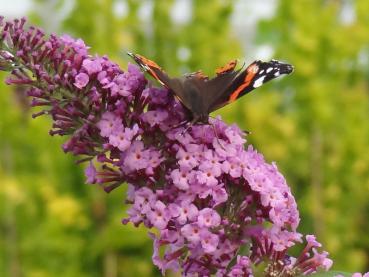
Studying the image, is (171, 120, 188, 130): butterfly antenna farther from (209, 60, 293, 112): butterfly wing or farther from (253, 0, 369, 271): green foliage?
(253, 0, 369, 271): green foliage

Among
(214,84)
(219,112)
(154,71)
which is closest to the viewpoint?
(154,71)

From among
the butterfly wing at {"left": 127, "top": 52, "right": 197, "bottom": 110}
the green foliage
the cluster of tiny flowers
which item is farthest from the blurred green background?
the butterfly wing at {"left": 127, "top": 52, "right": 197, "bottom": 110}

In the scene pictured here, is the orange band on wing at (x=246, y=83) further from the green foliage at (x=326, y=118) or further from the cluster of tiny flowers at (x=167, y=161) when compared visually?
the green foliage at (x=326, y=118)

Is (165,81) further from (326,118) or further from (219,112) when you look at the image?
(326,118)

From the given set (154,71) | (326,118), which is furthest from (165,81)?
(326,118)

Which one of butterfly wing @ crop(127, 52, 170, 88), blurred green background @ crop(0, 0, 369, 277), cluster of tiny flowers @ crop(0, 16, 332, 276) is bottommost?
cluster of tiny flowers @ crop(0, 16, 332, 276)

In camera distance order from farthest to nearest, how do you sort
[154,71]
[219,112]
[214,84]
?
[219,112]
[214,84]
[154,71]
